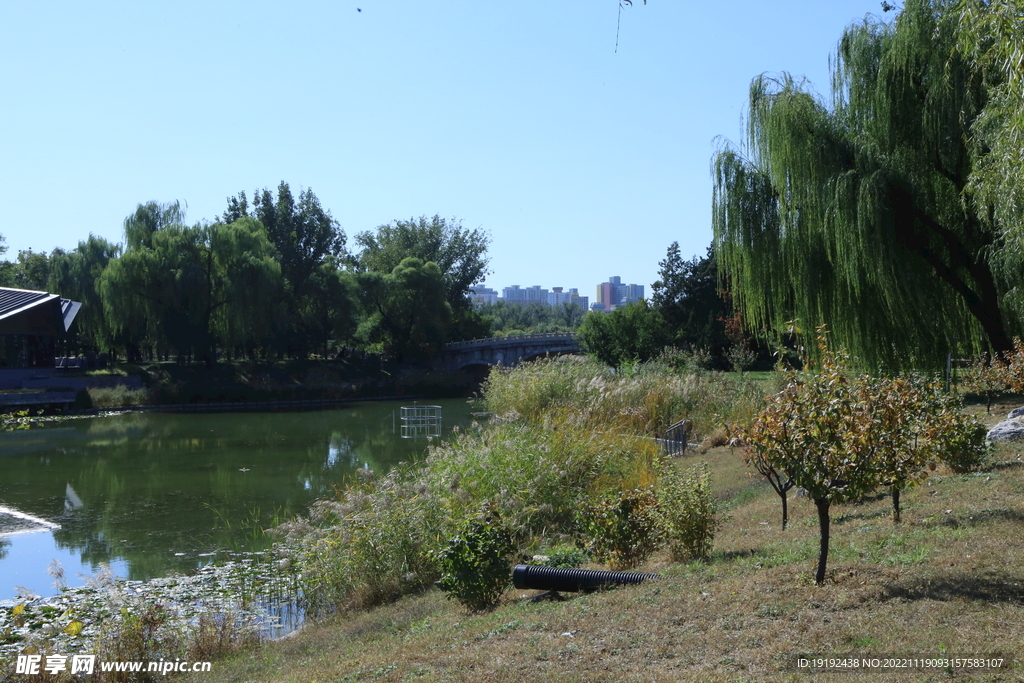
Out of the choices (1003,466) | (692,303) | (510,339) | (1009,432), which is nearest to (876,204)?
(1009,432)

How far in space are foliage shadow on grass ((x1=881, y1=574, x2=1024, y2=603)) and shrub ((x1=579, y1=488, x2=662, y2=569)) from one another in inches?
107

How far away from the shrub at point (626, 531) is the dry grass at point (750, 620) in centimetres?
23

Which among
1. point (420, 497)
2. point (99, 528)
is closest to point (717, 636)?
point (420, 497)

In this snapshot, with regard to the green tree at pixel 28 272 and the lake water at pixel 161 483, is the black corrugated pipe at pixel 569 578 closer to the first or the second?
the lake water at pixel 161 483

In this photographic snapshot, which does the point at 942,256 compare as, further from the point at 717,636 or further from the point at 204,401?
the point at 204,401

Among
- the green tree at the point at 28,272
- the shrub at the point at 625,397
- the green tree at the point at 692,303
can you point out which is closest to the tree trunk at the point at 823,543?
the shrub at the point at 625,397

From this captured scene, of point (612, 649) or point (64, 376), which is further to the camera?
point (64, 376)

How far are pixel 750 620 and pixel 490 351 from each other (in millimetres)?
48425

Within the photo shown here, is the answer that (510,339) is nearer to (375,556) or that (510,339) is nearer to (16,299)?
(16,299)

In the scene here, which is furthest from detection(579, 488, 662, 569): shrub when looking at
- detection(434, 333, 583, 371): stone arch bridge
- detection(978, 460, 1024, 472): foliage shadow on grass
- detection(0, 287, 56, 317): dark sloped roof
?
detection(434, 333, 583, 371): stone arch bridge

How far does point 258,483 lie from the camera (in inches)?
712

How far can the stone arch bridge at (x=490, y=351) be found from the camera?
52.4m

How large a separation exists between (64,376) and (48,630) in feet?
124

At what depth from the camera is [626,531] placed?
755 centimetres
